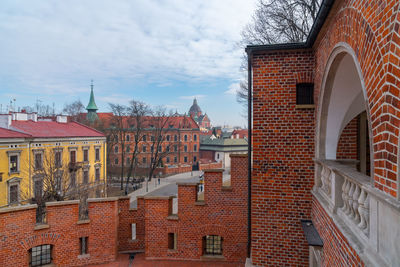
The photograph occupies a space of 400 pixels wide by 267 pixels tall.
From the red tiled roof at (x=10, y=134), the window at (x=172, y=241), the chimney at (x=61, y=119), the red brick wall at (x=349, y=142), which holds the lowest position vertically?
the window at (x=172, y=241)

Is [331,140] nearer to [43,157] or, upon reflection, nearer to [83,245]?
[83,245]

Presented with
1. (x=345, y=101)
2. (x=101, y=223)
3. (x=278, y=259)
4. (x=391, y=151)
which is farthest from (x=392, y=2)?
(x=101, y=223)

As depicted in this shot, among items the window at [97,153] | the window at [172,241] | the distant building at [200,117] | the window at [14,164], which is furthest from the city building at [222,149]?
the distant building at [200,117]

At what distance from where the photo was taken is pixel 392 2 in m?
2.02

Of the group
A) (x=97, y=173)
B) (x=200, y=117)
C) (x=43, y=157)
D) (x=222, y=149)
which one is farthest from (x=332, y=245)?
(x=200, y=117)

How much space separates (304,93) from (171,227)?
18.2ft

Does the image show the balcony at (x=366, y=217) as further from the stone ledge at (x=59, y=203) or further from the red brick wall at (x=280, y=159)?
the stone ledge at (x=59, y=203)

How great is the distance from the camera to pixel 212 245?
862cm

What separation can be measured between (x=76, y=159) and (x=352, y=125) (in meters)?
26.9

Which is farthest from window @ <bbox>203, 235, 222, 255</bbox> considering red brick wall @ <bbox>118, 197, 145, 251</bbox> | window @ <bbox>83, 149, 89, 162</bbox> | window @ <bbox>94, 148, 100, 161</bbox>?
window @ <bbox>94, 148, 100, 161</bbox>

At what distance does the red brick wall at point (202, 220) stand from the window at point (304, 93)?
2.98 m

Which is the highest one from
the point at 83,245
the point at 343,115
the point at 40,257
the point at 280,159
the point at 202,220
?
the point at 343,115

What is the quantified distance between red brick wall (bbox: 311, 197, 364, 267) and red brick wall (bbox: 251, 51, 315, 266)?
711mm

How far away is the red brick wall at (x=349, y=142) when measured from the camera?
5.38 m
